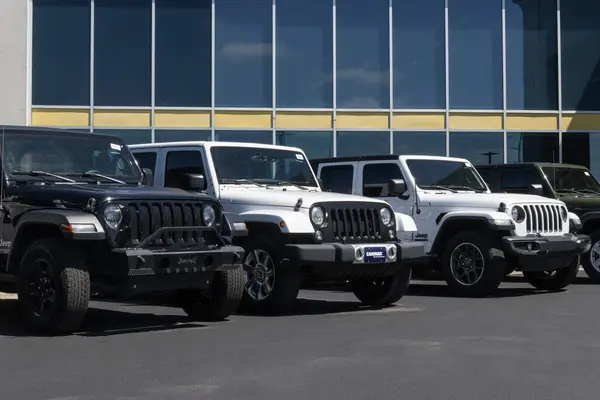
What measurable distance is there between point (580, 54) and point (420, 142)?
5006mm

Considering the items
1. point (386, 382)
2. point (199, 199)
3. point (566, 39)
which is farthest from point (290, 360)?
point (566, 39)

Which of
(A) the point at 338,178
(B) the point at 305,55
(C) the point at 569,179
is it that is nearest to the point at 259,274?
(A) the point at 338,178

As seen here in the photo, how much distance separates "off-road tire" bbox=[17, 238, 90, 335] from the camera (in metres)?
7.80

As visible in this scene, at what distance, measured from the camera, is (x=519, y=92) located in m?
23.6

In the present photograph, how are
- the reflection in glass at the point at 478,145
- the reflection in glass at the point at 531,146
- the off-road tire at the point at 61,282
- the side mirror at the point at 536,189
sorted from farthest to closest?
the reflection in glass at the point at 531,146 → the reflection in glass at the point at 478,145 → the side mirror at the point at 536,189 → the off-road tire at the point at 61,282

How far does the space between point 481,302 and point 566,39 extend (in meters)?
14.8

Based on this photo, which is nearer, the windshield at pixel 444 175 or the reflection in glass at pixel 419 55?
the windshield at pixel 444 175

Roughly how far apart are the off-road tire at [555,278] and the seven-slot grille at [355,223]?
3.38 metres

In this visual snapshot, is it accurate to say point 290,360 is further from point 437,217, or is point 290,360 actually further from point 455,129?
point 455,129

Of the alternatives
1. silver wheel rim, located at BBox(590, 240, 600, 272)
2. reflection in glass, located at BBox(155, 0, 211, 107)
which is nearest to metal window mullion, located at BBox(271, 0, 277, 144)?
reflection in glass, located at BBox(155, 0, 211, 107)

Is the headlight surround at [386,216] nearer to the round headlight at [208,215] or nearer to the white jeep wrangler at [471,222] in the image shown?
the white jeep wrangler at [471,222]

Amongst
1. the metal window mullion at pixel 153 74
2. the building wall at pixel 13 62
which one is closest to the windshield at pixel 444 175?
the metal window mullion at pixel 153 74

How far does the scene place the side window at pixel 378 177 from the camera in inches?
497

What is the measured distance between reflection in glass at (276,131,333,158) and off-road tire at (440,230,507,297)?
11.2m
